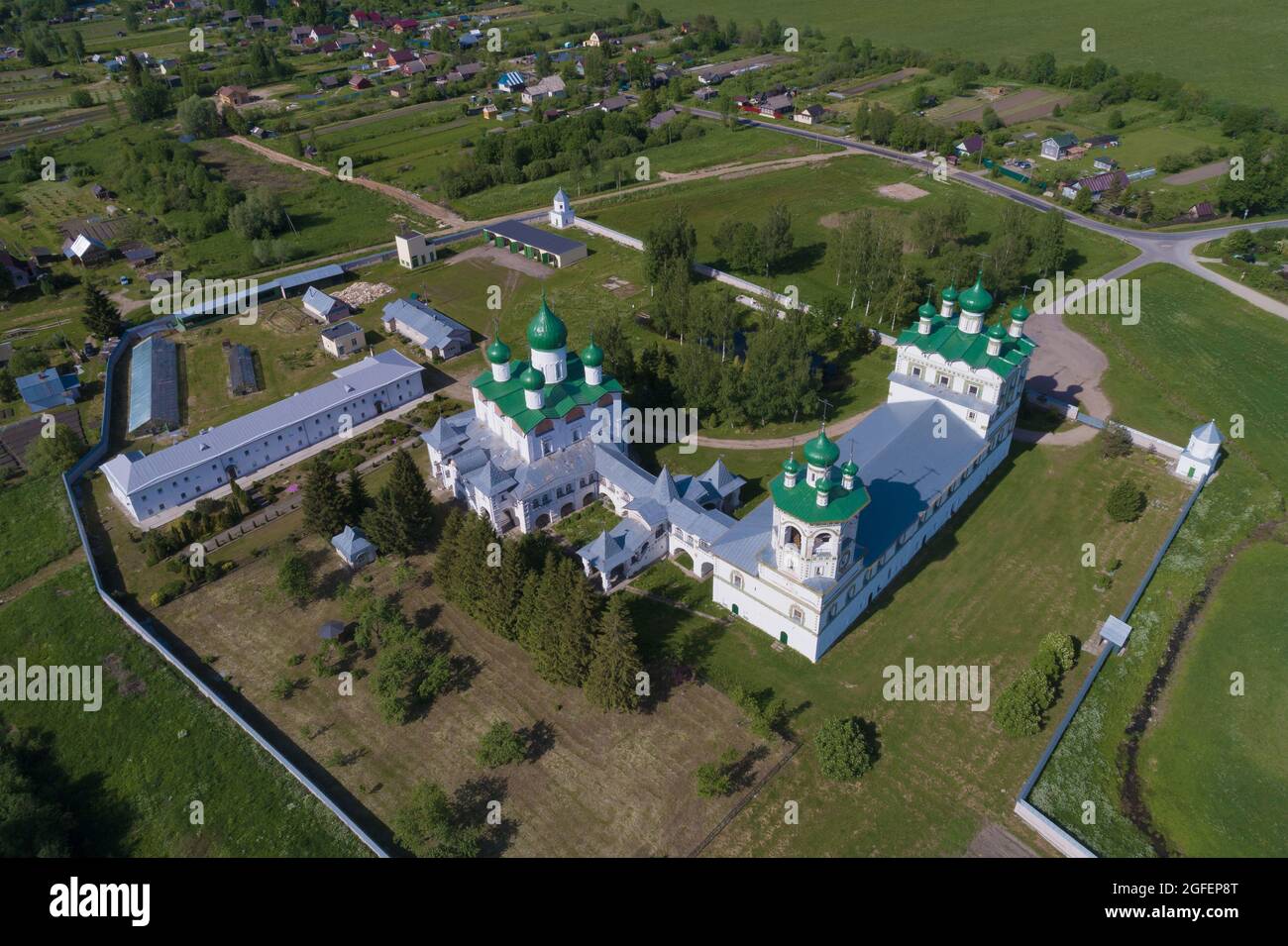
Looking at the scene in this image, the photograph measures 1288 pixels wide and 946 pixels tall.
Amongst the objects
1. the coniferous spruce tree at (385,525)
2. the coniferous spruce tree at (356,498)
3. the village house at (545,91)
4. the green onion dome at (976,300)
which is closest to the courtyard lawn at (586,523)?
the coniferous spruce tree at (385,525)

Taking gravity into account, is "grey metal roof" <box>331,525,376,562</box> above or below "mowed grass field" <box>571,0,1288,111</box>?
below

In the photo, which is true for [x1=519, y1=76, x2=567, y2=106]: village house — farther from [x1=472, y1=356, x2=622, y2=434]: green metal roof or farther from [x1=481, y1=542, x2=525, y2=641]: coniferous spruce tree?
[x1=481, y1=542, x2=525, y2=641]: coniferous spruce tree

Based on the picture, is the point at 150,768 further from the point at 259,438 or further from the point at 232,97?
the point at 232,97

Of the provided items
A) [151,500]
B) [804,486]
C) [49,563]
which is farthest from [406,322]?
[804,486]

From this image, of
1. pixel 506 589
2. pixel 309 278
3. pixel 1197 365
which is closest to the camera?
pixel 506 589

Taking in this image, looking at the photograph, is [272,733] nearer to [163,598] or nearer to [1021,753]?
[163,598]

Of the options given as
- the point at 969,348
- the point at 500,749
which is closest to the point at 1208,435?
the point at 969,348

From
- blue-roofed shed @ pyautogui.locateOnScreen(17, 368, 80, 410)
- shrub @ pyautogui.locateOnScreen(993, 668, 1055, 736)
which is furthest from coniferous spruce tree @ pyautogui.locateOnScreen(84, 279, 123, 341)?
shrub @ pyautogui.locateOnScreen(993, 668, 1055, 736)
